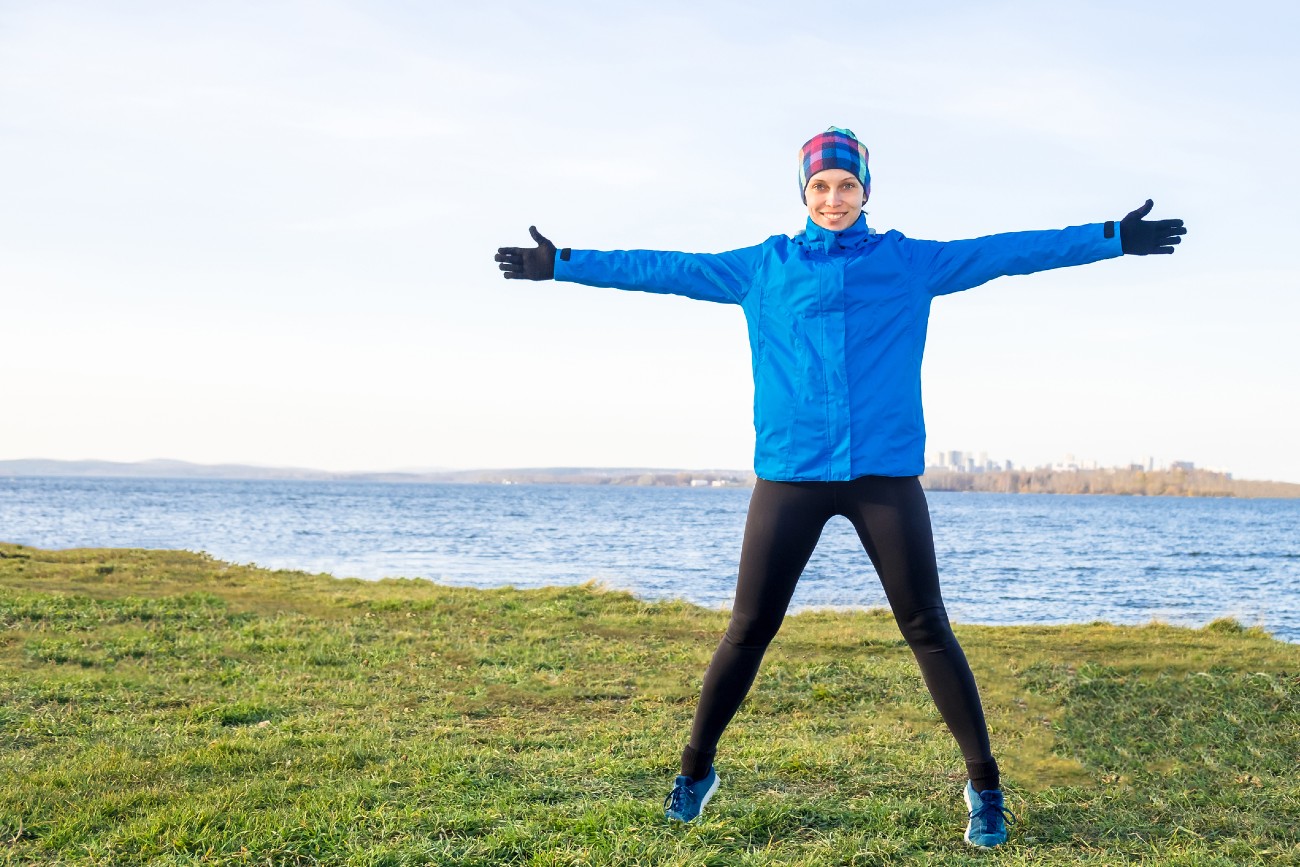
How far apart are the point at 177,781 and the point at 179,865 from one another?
1190mm

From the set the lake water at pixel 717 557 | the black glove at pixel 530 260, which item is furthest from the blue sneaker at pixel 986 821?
the lake water at pixel 717 557

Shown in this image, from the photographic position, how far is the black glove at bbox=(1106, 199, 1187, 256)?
3.66m

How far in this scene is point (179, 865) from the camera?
3377 millimetres

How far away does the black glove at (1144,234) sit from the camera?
3658 mm

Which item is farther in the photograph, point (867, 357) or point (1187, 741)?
point (1187, 741)

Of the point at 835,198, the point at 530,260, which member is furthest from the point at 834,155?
the point at 530,260

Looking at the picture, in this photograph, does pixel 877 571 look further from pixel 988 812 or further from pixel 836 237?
pixel 836 237

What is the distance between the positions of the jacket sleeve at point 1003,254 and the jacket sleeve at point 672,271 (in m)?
0.69

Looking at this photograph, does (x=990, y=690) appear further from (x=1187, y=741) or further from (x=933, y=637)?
(x=933, y=637)

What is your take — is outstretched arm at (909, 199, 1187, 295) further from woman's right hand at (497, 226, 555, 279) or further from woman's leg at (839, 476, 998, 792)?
woman's right hand at (497, 226, 555, 279)

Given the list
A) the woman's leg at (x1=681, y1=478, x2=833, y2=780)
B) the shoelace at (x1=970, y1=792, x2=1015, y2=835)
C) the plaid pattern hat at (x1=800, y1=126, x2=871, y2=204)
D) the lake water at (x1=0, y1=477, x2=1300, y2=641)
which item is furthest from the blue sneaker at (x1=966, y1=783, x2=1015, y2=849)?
the lake water at (x1=0, y1=477, x2=1300, y2=641)

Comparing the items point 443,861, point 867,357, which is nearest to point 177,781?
point 443,861

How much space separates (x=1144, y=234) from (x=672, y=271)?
5.99 feet

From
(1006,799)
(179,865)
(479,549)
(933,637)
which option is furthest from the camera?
(479,549)
